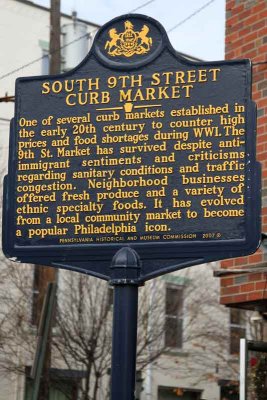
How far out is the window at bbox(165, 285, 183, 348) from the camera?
2888 cm

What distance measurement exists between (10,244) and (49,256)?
1.27 feet

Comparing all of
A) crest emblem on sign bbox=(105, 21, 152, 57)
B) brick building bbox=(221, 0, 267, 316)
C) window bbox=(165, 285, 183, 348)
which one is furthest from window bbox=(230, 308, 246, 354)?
crest emblem on sign bbox=(105, 21, 152, 57)

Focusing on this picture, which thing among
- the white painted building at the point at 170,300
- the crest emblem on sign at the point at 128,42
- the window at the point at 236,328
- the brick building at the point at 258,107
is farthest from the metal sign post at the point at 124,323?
the window at the point at 236,328

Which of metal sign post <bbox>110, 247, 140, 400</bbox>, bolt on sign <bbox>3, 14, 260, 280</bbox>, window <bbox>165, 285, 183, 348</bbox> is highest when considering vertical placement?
window <bbox>165, 285, 183, 348</bbox>

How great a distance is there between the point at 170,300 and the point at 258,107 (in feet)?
60.8

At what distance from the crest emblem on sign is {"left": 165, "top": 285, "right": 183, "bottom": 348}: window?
64.1ft

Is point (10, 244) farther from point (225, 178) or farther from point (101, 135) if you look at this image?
point (225, 178)

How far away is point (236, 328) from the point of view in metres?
31.8

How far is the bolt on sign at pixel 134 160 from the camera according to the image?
8492mm

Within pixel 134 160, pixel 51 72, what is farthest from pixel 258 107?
pixel 51 72

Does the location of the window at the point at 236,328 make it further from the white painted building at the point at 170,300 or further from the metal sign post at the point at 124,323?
the metal sign post at the point at 124,323

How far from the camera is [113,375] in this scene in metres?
8.66

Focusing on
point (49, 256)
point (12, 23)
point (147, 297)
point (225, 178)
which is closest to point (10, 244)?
point (49, 256)

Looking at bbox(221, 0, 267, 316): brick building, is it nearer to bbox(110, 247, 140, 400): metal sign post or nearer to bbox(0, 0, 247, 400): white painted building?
bbox(110, 247, 140, 400): metal sign post
